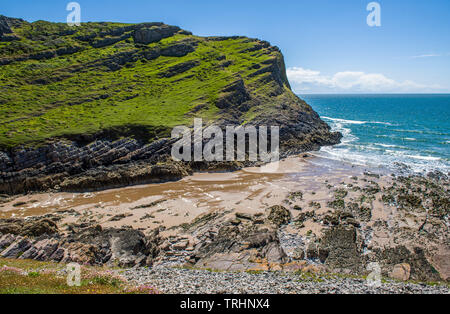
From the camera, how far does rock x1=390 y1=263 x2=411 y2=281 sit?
2191 cm

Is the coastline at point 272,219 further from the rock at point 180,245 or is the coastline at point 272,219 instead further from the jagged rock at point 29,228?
the jagged rock at point 29,228

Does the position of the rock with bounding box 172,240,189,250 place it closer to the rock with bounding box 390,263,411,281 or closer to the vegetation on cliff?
the rock with bounding box 390,263,411,281

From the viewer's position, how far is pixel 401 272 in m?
22.6

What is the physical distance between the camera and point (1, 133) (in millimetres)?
49062

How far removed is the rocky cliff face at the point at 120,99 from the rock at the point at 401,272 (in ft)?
119

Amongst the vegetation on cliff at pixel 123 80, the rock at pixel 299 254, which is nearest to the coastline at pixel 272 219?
the rock at pixel 299 254

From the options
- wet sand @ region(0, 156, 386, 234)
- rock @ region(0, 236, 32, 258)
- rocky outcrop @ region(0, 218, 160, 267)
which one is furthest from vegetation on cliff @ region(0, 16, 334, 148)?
rock @ region(0, 236, 32, 258)

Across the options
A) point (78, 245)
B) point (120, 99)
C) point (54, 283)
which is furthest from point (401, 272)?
point (120, 99)

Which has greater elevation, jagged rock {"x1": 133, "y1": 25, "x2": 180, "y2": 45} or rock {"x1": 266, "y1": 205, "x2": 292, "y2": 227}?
jagged rock {"x1": 133, "y1": 25, "x2": 180, "y2": 45}

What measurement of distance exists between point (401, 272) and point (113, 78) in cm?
8763

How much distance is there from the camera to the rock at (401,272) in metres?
21.9

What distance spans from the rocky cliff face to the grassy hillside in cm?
28

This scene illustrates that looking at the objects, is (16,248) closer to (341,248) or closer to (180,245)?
(180,245)
